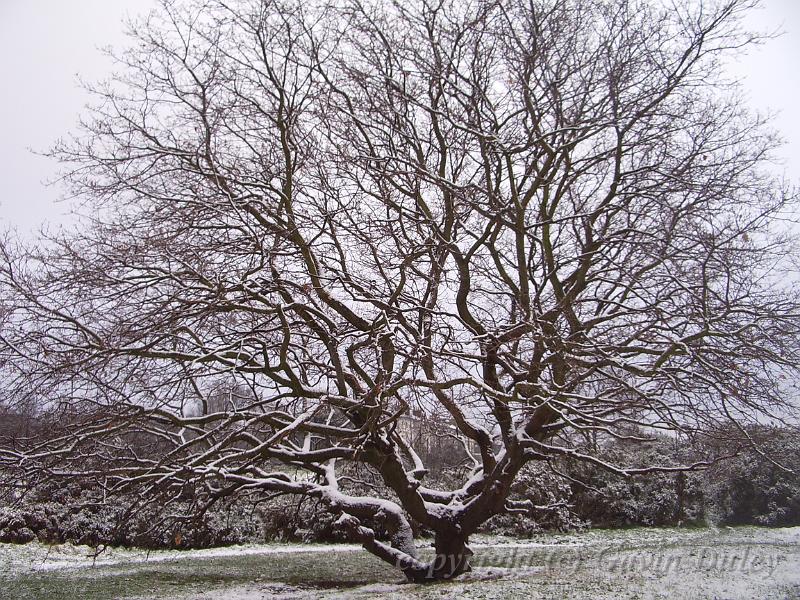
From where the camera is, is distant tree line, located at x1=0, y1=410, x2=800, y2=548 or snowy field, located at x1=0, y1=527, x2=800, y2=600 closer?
snowy field, located at x1=0, y1=527, x2=800, y2=600

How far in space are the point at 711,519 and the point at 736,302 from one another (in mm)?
11112

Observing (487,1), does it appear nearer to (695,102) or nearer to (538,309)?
(695,102)

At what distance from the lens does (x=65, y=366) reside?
228 inches

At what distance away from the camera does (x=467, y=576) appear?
8.67 m

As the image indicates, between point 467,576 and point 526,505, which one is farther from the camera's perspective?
point 526,505

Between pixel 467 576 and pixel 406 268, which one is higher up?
pixel 406 268

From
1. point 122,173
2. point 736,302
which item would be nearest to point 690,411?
point 736,302

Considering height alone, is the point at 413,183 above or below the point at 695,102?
below

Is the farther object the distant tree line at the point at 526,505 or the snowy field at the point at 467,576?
the distant tree line at the point at 526,505

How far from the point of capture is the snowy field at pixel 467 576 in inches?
261

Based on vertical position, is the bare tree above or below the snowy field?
above

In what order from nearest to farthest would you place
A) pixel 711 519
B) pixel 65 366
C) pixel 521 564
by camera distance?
pixel 65 366, pixel 521 564, pixel 711 519

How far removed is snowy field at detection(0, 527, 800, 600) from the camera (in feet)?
21.7

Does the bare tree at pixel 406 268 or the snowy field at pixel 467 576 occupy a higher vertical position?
the bare tree at pixel 406 268
